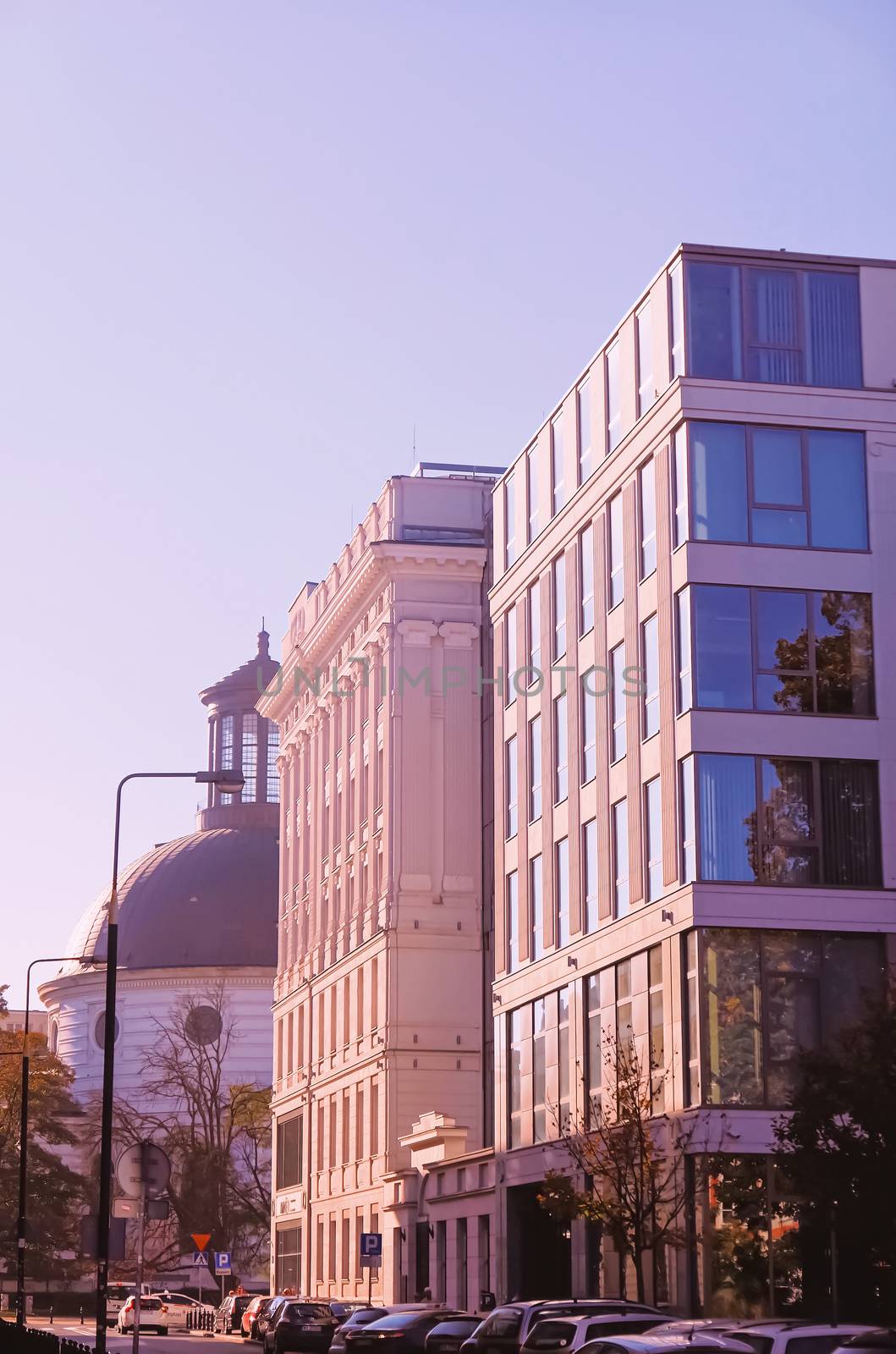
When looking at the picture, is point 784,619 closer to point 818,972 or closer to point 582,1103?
point 818,972

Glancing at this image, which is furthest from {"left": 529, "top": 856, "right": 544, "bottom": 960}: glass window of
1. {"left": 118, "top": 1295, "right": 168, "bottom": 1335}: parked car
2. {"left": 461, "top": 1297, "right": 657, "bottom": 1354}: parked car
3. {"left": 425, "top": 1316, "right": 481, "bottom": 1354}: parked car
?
{"left": 118, "top": 1295, "right": 168, "bottom": 1335}: parked car

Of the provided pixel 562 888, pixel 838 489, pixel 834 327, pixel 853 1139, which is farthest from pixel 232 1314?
pixel 853 1139

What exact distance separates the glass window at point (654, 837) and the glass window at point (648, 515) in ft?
14.5

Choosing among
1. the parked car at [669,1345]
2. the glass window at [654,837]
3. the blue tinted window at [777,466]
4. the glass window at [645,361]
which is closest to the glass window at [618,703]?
the glass window at [654,837]

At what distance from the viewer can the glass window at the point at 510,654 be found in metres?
56.1

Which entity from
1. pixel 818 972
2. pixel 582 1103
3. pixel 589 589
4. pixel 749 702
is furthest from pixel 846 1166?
pixel 589 589

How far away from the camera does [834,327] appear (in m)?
44.7

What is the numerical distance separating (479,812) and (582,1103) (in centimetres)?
2467

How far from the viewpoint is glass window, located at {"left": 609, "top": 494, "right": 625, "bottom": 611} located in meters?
47.9

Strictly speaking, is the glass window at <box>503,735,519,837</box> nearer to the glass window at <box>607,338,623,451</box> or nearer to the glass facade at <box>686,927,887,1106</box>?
the glass window at <box>607,338,623,451</box>

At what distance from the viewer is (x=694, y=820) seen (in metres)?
42.2

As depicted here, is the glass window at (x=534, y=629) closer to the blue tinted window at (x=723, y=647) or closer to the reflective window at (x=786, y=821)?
the blue tinted window at (x=723, y=647)

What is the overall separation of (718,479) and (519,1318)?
18.0 m

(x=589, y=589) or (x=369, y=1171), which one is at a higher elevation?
(x=589, y=589)
